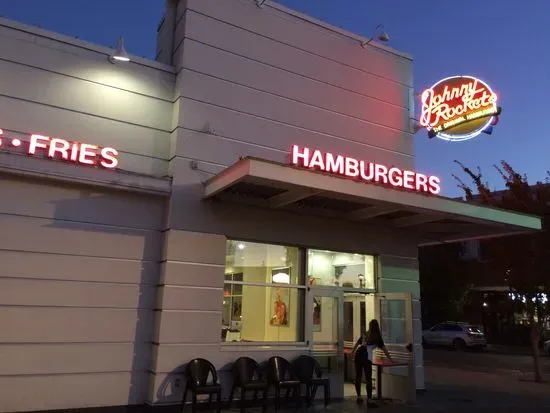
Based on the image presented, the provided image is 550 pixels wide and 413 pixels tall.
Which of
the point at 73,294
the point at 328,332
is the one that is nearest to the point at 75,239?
the point at 73,294

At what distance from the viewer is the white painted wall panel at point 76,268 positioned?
8219mm

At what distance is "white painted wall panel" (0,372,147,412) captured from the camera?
26.0ft

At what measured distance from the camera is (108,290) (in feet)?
29.0

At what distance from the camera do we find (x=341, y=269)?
38.0 ft

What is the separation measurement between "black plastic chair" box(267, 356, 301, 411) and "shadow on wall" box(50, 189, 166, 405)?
7.48ft

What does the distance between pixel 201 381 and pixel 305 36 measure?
7.97 meters

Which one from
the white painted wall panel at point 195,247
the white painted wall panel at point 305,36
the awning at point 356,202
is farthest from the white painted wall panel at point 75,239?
the white painted wall panel at point 305,36

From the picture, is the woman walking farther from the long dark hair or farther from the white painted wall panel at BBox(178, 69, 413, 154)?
the white painted wall panel at BBox(178, 69, 413, 154)

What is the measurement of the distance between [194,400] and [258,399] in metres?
1.55

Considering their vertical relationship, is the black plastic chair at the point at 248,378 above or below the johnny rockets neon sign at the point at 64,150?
below

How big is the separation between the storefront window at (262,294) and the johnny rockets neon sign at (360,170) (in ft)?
7.29

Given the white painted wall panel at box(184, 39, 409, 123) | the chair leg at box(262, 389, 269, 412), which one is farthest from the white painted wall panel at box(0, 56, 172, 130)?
the chair leg at box(262, 389, 269, 412)

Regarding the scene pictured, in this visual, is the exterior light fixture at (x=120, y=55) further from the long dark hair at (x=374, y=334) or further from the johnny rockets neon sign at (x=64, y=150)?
the long dark hair at (x=374, y=334)

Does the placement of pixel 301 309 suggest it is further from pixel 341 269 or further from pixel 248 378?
pixel 248 378
